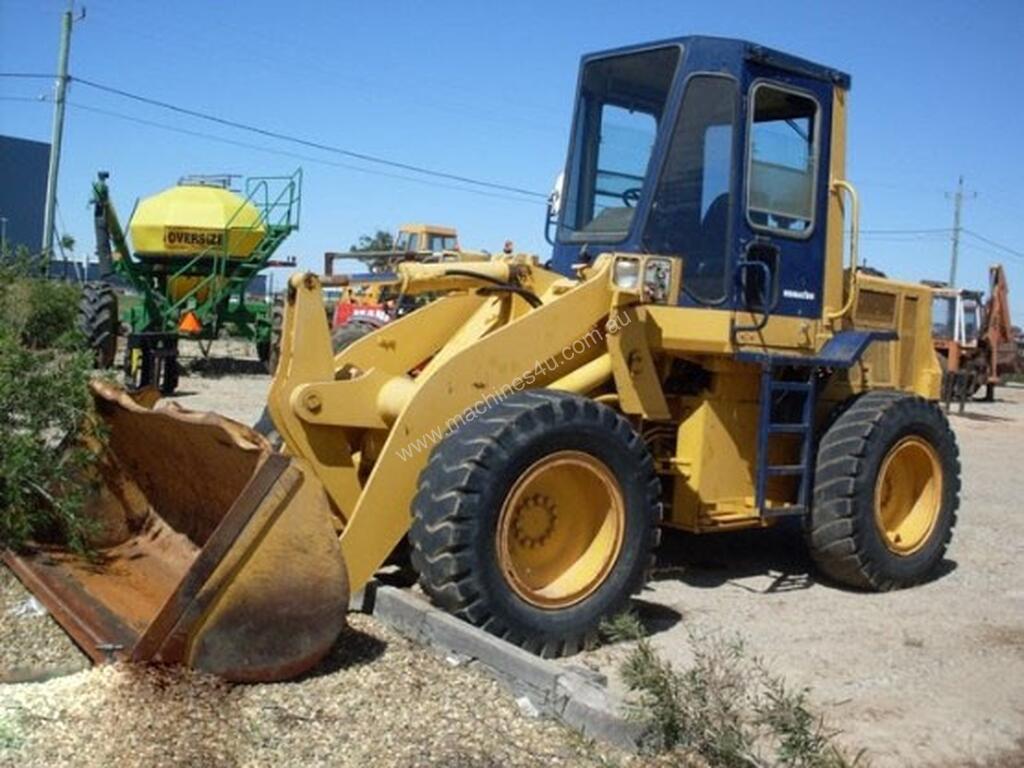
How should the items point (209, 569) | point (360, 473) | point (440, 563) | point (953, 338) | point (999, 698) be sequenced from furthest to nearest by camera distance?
1. point (953, 338)
2. point (360, 473)
3. point (999, 698)
4. point (440, 563)
5. point (209, 569)

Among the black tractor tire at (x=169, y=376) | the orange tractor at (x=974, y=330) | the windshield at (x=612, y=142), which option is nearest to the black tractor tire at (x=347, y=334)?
the black tractor tire at (x=169, y=376)

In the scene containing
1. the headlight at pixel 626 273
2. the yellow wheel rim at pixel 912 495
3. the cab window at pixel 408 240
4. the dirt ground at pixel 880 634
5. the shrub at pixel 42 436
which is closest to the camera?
the dirt ground at pixel 880 634

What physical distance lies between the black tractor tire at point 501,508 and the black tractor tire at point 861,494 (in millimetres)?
1614

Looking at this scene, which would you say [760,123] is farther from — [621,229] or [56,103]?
[56,103]

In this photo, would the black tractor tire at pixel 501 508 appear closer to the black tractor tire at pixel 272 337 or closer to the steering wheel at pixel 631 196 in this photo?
the steering wheel at pixel 631 196

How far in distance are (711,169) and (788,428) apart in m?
1.52

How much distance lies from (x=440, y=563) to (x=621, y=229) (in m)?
2.59

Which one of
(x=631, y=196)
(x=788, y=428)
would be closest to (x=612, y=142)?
(x=631, y=196)

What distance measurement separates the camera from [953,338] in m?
25.1

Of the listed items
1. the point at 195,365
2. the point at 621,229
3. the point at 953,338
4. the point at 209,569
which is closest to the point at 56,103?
the point at 195,365

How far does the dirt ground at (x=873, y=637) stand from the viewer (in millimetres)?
4492

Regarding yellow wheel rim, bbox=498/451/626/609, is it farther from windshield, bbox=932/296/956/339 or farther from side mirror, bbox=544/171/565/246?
windshield, bbox=932/296/956/339

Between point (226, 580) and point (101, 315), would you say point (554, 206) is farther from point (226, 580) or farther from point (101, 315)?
point (101, 315)

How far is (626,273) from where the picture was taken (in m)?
5.80
